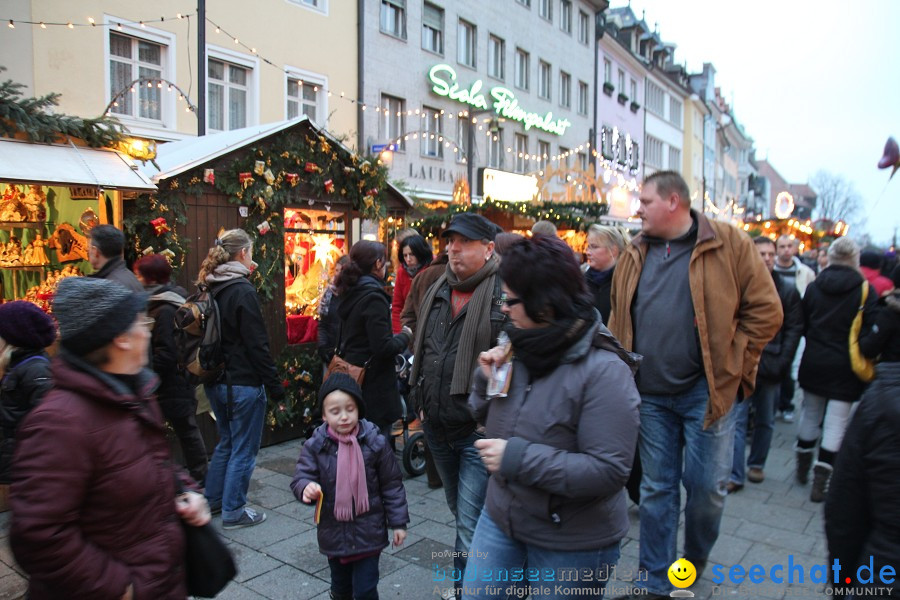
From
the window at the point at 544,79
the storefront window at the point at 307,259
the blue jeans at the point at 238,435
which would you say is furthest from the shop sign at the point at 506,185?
the blue jeans at the point at 238,435

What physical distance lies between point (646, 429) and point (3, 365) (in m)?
3.51

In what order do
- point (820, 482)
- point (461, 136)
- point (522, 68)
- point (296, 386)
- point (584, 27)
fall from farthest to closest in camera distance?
point (584, 27) → point (522, 68) → point (461, 136) → point (296, 386) → point (820, 482)

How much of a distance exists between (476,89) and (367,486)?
19.3 metres

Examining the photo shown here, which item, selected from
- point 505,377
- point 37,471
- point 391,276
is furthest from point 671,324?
point 391,276

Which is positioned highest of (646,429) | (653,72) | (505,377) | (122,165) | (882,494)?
(653,72)

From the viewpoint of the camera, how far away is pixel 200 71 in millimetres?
9273

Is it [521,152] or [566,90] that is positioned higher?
[566,90]

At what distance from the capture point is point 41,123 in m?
5.48

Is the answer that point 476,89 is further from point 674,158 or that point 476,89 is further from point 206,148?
point 674,158

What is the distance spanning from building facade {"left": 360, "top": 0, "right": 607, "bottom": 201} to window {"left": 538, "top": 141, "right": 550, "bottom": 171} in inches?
1.8

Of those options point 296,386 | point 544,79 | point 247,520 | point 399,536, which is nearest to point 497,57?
point 544,79

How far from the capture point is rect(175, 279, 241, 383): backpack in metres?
4.54

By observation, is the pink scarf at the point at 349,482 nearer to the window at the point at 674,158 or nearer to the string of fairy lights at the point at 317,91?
the string of fairy lights at the point at 317,91

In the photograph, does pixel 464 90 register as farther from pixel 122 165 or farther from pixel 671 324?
pixel 671 324
